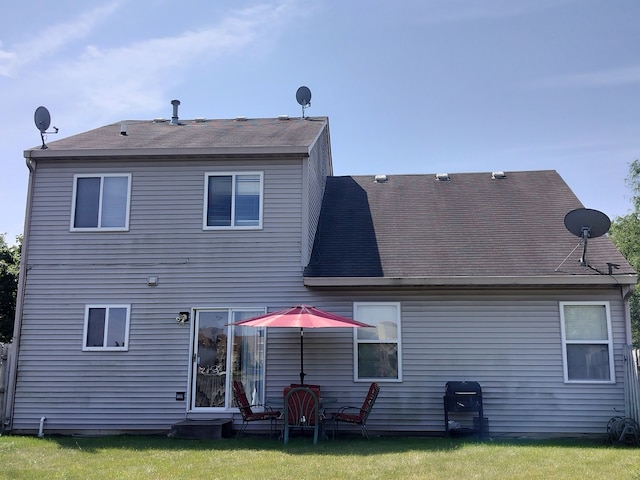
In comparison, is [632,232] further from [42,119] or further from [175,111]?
[42,119]

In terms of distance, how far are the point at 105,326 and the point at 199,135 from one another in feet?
13.7

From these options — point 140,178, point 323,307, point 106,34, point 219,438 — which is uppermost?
point 106,34

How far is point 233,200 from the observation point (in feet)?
34.3

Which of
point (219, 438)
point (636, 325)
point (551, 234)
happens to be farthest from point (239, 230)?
point (636, 325)

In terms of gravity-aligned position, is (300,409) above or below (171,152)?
below

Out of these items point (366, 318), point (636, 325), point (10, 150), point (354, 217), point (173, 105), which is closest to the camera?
point (366, 318)

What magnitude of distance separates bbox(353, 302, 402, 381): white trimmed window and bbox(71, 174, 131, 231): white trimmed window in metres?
4.61

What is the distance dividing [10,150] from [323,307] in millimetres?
6505

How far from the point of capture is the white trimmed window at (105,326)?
33.2ft

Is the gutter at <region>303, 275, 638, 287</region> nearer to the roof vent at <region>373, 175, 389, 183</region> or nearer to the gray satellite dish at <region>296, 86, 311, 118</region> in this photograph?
the roof vent at <region>373, 175, 389, 183</region>

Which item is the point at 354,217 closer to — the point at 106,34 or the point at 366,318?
the point at 366,318

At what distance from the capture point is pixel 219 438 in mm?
9164

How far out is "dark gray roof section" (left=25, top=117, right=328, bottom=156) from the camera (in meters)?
10.7

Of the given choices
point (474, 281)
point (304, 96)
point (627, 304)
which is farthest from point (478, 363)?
point (304, 96)
